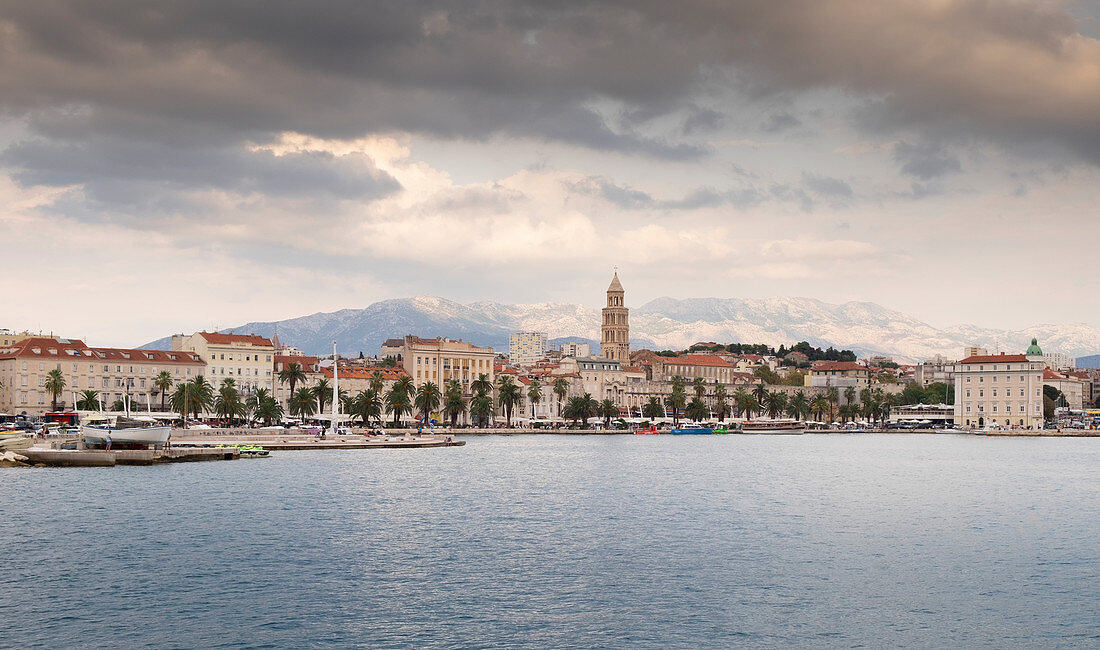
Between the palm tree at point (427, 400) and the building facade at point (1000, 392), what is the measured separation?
9615 cm

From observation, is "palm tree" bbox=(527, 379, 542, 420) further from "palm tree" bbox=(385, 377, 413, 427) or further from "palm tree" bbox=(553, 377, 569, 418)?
"palm tree" bbox=(385, 377, 413, 427)

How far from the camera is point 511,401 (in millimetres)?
172625

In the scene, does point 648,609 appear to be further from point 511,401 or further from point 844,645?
point 511,401

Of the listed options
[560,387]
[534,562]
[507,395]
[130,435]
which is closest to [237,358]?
[507,395]

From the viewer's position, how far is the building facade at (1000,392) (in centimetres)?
18588

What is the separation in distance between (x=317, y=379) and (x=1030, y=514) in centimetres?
13048

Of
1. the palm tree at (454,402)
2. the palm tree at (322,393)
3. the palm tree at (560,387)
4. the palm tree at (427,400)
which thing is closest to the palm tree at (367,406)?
the palm tree at (322,393)

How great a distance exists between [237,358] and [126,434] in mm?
78149

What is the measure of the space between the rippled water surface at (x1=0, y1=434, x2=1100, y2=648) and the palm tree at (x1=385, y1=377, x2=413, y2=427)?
264ft

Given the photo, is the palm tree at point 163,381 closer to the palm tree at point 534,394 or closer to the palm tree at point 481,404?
the palm tree at point 481,404

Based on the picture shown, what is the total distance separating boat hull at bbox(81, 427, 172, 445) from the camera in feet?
275

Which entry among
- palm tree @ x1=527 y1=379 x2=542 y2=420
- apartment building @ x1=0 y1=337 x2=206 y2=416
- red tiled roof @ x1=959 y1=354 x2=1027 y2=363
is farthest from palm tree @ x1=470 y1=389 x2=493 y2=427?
red tiled roof @ x1=959 y1=354 x2=1027 y2=363

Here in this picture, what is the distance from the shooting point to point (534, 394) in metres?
181

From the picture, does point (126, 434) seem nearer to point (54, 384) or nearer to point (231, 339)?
point (54, 384)
